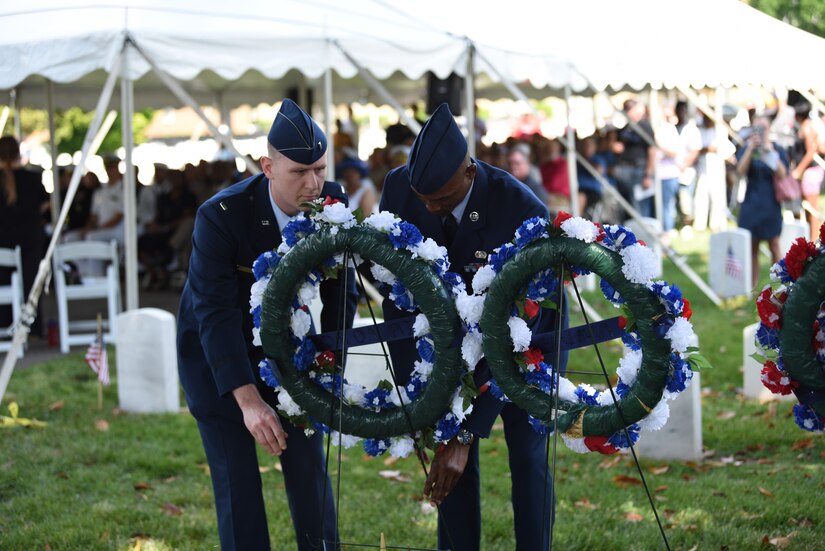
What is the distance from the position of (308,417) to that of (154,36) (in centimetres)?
564

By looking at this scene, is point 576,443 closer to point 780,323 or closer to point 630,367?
point 630,367

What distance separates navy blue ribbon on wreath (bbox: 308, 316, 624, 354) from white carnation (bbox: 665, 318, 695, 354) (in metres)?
0.21

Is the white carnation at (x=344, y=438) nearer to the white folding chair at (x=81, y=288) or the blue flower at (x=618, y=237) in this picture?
the blue flower at (x=618, y=237)

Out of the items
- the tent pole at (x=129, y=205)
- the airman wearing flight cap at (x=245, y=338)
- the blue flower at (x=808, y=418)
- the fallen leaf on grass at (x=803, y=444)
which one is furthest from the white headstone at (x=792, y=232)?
the airman wearing flight cap at (x=245, y=338)

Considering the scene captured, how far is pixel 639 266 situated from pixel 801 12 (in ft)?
85.1

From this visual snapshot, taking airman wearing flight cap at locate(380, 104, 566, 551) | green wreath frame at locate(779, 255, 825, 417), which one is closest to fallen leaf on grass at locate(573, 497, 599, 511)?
airman wearing flight cap at locate(380, 104, 566, 551)

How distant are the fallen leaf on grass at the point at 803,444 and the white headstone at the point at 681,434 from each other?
0.59 m

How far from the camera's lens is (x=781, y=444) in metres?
6.71

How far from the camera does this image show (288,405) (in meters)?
3.71

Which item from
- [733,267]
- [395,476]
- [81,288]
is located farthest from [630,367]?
[733,267]

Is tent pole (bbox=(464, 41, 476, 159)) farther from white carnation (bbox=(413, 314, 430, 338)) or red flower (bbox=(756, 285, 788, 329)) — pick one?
white carnation (bbox=(413, 314, 430, 338))

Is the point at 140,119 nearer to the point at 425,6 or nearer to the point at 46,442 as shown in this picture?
the point at 425,6

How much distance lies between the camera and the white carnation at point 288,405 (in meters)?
3.70

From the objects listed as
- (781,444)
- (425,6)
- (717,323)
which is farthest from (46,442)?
(717,323)
